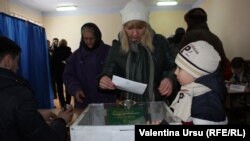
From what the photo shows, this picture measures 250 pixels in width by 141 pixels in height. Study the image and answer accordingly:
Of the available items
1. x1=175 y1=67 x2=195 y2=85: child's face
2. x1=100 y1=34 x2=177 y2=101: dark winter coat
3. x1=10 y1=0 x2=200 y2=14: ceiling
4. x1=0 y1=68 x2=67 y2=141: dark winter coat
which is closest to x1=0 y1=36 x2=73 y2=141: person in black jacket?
x1=0 y1=68 x2=67 y2=141: dark winter coat

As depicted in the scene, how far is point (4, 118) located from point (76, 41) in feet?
26.8

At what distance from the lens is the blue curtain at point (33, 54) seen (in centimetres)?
461

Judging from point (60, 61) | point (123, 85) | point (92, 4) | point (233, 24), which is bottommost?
point (60, 61)

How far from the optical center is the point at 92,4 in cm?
843

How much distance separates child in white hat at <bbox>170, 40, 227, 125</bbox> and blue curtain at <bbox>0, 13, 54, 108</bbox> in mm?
3486

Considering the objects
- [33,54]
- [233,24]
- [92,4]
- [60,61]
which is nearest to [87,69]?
[33,54]

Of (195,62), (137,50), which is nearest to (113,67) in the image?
(137,50)

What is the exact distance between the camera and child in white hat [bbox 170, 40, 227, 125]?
1247 mm

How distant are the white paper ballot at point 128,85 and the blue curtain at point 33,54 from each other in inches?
121

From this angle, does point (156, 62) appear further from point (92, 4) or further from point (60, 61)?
point (92, 4)

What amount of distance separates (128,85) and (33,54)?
4.04 meters

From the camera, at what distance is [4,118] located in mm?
1413

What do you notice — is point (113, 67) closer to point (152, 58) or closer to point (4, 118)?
point (152, 58)

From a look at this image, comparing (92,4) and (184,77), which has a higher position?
(92,4)
